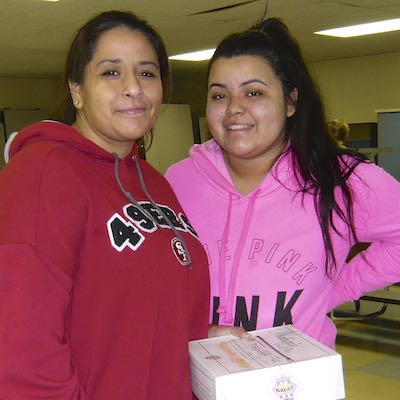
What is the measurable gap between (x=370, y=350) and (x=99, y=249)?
421 cm

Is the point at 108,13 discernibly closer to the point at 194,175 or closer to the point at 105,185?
the point at 105,185

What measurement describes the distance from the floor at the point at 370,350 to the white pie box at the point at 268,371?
2796mm

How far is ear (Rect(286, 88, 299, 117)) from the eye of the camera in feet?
6.10

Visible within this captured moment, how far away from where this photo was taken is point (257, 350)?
1484 mm

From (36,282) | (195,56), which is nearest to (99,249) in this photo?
(36,282)

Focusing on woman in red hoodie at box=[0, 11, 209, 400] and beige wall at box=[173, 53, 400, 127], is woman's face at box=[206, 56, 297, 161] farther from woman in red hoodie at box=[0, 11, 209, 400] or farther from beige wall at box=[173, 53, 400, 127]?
beige wall at box=[173, 53, 400, 127]

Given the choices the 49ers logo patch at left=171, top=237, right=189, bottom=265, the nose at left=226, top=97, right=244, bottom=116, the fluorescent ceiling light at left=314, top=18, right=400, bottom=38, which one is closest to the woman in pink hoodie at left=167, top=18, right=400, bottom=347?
the nose at left=226, top=97, right=244, bottom=116

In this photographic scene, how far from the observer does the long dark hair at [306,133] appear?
1.76 metres

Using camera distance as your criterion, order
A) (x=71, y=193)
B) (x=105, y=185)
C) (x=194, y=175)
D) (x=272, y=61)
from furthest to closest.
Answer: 1. (x=194, y=175)
2. (x=272, y=61)
3. (x=105, y=185)
4. (x=71, y=193)

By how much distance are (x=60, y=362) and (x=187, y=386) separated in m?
0.38

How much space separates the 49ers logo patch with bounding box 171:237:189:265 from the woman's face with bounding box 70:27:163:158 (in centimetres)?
27

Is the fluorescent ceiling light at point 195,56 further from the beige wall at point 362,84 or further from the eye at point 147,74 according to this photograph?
the eye at point 147,74

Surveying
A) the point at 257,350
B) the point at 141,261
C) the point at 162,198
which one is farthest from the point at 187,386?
the point at 162,198

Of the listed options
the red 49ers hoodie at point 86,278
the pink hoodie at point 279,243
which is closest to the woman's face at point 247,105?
the pink hoodie at point 279,243
